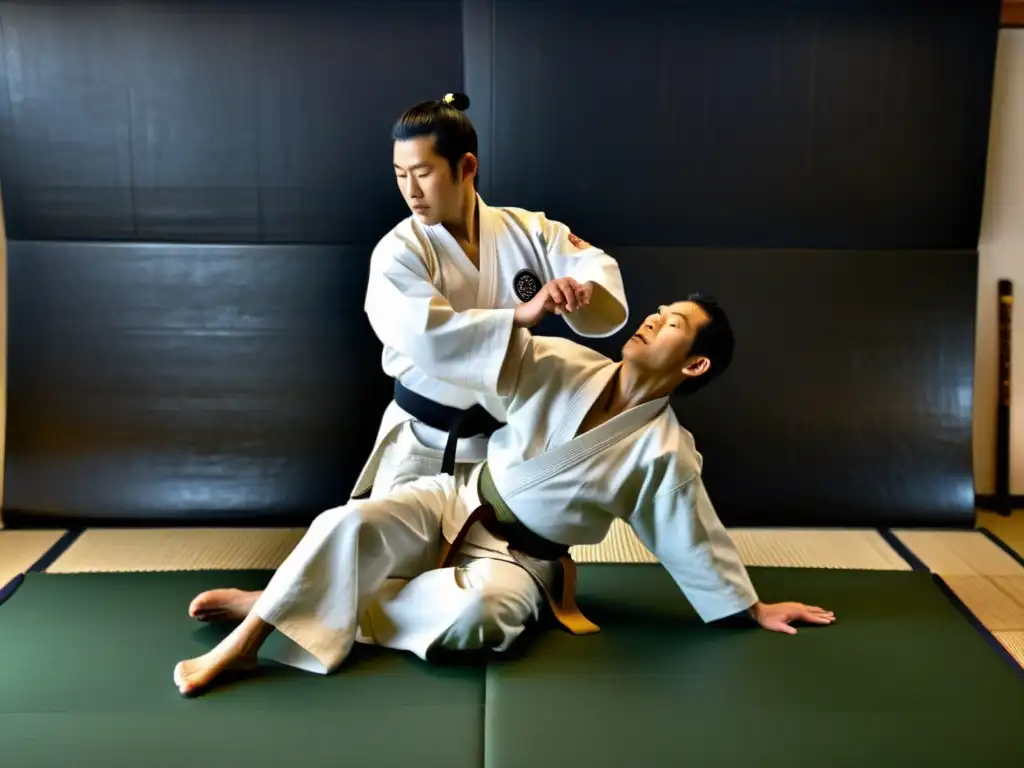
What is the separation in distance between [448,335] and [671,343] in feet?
1.60

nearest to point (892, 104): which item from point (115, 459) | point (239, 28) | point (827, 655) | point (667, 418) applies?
point (667, 418)

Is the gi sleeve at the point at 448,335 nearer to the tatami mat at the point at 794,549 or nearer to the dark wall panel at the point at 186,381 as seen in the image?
the tatami mat at the point at 794,549

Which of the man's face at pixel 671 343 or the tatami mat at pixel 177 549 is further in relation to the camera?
the tatami mat at pixel 177 549

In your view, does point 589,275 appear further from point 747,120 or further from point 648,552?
point 747,120

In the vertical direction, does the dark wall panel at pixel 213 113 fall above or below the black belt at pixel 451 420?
above

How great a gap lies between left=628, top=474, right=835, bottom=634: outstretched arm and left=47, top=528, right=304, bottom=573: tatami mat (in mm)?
1258

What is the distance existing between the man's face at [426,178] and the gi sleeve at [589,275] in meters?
0.31

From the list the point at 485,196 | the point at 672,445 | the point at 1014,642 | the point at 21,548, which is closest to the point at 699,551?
the point at 672,445

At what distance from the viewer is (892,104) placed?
322cm

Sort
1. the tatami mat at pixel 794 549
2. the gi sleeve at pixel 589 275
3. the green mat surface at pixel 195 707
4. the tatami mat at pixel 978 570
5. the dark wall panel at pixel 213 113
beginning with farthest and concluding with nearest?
the dark wall panel at pixel 213 113 < the tatami mat at pixel 794 549 < the tatami mat at pixel 978 570 < the gi sleeve at pixel 589 275 < the green mat surface at pixel 195 707

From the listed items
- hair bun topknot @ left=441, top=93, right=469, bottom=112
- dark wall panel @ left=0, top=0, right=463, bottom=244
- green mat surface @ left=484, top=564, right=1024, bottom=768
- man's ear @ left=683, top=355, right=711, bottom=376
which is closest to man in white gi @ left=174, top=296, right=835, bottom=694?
man's ear @ left=683, top=355, right=711, bottom=376

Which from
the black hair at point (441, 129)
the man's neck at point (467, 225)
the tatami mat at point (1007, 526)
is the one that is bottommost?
the tatami mat at point (1007, 526)

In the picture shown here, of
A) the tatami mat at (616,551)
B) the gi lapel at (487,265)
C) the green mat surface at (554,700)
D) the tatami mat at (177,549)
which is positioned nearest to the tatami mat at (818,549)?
the tatami mat at (616,551)

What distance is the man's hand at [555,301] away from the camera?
195 cm
